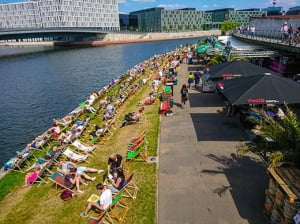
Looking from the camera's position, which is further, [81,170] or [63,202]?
[81,170]

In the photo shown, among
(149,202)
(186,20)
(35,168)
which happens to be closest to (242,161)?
(149,202)

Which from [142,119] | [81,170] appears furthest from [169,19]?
[81,170]

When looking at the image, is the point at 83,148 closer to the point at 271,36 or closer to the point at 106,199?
the point at 106,199

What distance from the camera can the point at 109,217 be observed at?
277 inches

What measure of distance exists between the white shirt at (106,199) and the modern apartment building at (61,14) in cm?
14736

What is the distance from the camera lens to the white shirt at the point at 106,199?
726cm

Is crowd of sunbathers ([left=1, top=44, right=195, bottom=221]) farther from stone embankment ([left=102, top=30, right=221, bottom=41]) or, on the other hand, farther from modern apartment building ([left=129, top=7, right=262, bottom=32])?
modern apartment building ([left=129, top=7, right=262, bottom=32])

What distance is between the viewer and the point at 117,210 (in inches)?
300

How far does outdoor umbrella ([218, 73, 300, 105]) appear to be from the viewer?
31.4 ft

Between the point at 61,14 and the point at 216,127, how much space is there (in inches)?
5796

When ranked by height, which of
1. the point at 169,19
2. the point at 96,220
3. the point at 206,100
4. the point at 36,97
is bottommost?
the point at 36,97

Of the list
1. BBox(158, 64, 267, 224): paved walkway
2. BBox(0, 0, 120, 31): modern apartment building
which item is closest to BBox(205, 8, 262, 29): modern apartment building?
BBox(0, 0, 120, 31): modern apartment building

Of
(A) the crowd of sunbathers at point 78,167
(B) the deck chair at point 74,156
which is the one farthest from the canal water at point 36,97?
(B) the deck chair at point 74,156

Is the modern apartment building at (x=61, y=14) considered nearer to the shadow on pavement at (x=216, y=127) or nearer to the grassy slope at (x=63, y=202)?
the shadow on pavement at (x=216, y=127)
